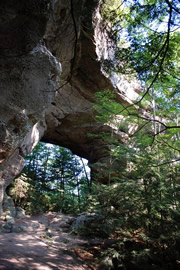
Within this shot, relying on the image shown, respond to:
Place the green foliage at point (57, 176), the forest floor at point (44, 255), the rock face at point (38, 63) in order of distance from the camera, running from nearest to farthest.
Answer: the rock face at point (38, 63) < the forest floor at point (44, 255) < the green foliage at point (57, 176)

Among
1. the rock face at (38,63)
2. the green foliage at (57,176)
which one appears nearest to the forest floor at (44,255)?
the rock face at (38,63)

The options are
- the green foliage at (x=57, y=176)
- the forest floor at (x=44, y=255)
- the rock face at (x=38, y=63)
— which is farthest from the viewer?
the green foliage at (x=57, y=176)

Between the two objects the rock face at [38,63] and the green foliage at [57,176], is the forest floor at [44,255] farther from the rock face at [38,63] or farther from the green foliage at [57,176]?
the green foliage at [57,176]

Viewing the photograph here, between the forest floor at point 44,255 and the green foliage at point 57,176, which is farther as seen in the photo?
the green foliage at point 57,176

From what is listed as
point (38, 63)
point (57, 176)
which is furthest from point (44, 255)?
point (57, 176)

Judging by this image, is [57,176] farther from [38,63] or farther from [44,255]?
[38,63]

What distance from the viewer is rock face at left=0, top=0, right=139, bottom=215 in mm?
2805

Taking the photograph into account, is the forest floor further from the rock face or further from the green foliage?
the green foliage

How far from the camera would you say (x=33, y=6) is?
106 inches

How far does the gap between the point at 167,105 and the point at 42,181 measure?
14083 millimetres

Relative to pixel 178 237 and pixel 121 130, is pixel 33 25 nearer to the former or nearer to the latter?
pixel 178 237

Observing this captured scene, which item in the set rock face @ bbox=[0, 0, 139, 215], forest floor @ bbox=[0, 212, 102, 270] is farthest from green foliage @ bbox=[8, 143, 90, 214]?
forest floor @ bbox=[0, 212, 102, 270]

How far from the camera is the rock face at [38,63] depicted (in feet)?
9.20

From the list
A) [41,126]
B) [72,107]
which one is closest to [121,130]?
[72,107]
